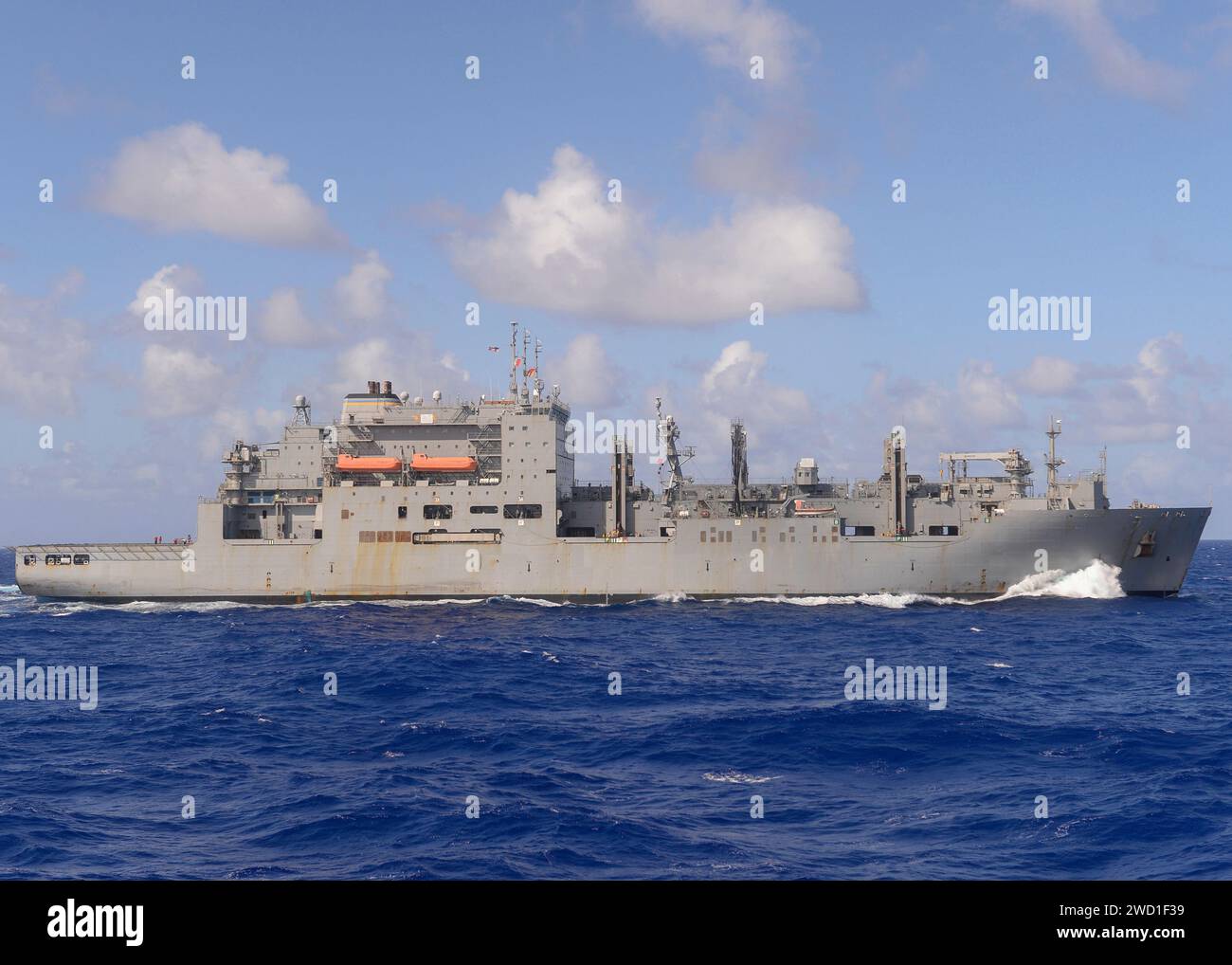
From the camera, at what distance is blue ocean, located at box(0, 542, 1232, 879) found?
13039 mm

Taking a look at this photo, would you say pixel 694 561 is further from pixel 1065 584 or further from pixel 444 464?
pixel 1065 584

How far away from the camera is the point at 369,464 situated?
4525 cm

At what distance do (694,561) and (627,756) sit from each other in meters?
24.5

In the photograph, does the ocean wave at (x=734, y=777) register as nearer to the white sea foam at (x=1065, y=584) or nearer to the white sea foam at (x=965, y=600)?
the white sea foam at (x=965, y=600)

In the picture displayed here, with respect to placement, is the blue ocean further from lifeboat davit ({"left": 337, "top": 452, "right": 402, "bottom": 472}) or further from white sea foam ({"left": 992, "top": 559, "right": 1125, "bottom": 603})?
lifeboat davit ({"left": 337, "top": 452, "right": 402, "bottom": 472})

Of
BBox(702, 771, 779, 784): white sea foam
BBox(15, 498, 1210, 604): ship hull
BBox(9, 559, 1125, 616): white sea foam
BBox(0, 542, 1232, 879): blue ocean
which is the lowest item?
BBox(702, 771, 779, 784): white sea foam

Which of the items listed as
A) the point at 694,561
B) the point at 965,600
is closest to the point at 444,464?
the point at 694,561

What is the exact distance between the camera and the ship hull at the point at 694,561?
137 ft

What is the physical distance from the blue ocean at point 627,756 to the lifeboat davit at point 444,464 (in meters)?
10.3

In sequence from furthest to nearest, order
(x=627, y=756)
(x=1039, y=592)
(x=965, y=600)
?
(x=965, y=600), (x=1039, y=592), (x=627, y=756)

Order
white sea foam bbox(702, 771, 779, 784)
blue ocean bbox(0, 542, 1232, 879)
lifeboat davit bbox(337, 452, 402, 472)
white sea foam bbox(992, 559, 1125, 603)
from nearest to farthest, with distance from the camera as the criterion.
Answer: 1. blue ocean bbox(0, 542, 1232, 879)
2. white sea foam bbox(702, 771, 779, 784)
3. white sea foam bbox(992, 559, 1125, 603)
4. lifeboat davit bbox(337, 452, 402, 472)

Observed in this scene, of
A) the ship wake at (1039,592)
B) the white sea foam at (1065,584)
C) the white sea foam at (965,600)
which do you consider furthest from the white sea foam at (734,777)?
the white sea foam at (1065,584)

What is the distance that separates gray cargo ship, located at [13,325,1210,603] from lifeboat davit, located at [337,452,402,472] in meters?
0.07

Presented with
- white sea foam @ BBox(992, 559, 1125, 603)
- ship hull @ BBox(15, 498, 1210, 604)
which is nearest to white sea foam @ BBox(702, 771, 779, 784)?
ship hull @ BBox(15, 498, 1210, 604)
